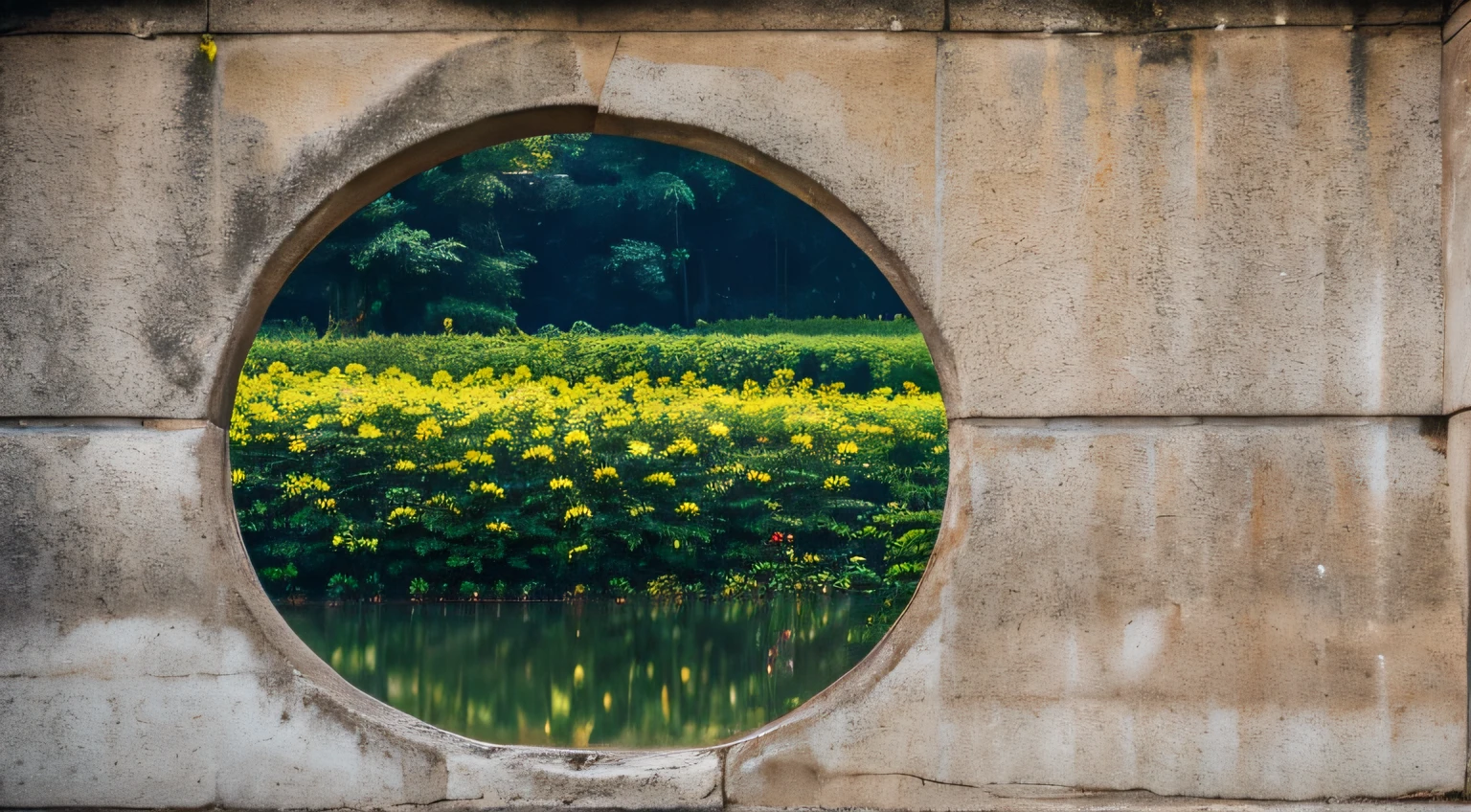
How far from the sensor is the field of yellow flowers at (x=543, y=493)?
34.4ft

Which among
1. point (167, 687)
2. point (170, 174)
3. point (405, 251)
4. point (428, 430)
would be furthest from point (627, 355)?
point (167, 687)

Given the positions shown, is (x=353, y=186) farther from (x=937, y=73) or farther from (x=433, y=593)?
(x=433, y=593)

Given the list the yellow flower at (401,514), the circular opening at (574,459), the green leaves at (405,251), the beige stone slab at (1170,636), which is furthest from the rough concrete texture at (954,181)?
the green leaves at (405,251)

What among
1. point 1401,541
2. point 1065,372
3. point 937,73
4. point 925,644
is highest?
point 937,73

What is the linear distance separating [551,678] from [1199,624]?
199 inches

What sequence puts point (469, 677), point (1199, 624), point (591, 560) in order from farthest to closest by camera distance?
point (591, 560) → point (469, 677) → point (1199, 624)

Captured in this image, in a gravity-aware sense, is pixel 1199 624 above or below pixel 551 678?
above

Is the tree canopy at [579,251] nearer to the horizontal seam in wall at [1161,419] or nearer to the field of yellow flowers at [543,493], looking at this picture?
the field of yellow flowers at [543,493]

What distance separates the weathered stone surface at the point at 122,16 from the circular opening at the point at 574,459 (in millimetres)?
4207

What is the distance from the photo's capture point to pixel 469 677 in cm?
779

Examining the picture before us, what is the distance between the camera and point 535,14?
364cm

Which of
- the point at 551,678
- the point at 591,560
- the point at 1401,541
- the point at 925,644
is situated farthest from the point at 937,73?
the point at 591,560

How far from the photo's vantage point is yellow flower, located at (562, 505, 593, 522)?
1021 cm

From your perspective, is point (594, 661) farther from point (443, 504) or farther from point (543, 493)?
point (443, 504)
